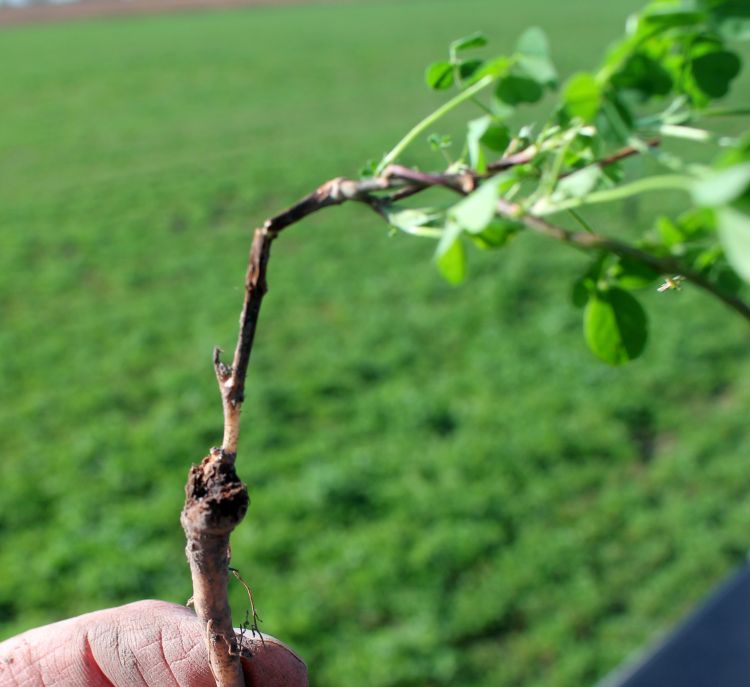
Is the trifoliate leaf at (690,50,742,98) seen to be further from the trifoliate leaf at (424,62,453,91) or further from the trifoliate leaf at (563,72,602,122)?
the trifoliate leaf at (424,62,453,91)

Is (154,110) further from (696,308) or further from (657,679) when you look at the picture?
(657,679)

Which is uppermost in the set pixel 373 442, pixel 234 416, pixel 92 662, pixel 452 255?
pixel 452 255

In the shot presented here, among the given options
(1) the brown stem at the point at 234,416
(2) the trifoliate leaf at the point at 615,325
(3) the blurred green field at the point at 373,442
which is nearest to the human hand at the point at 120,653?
(1) the brown stem at the point at 234,416

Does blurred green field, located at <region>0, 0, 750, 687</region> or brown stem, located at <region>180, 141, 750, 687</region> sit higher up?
brown stem, located at <region>180, 141, 750, 687</region>

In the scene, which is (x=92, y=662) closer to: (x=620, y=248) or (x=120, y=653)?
(x=120, y=653)

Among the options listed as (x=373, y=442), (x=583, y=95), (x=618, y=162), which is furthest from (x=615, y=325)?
(x=373, y=442)

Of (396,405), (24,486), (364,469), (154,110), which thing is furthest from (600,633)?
(154,110)

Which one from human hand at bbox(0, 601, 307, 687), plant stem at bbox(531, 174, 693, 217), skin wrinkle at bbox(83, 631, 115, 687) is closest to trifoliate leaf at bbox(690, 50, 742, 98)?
plant stem at bbox(531, 174, 693, 217)
